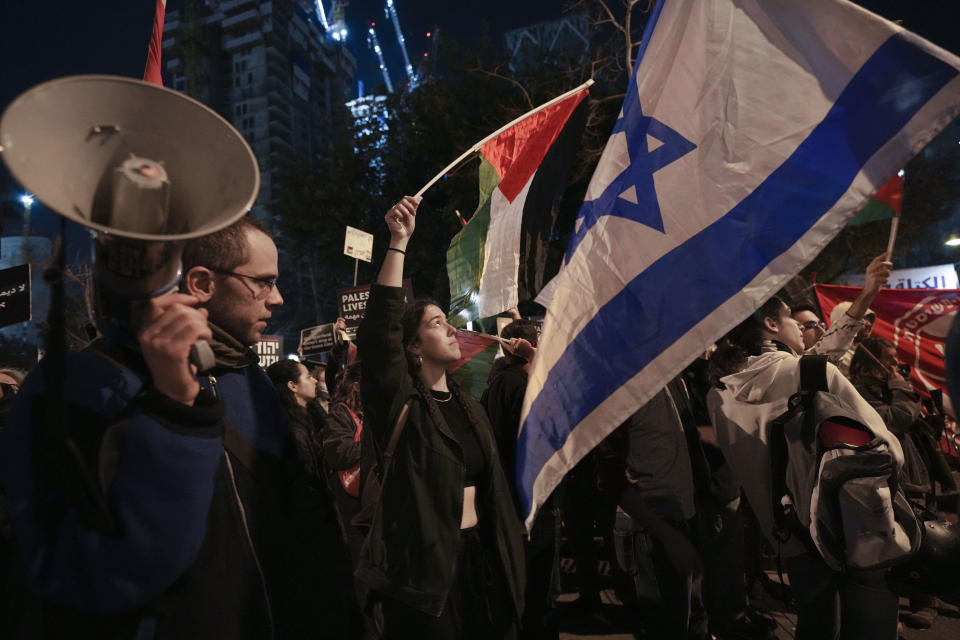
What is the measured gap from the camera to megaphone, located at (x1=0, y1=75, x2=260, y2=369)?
104 cm

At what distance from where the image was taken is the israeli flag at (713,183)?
6.21ft

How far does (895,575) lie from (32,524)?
2723 millimetres

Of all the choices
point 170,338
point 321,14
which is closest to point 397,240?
point 170,338

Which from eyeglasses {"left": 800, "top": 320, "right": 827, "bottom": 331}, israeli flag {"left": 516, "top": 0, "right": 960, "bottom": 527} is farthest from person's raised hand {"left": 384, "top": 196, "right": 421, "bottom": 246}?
eyeglasses {"left": 800, "top": 320, "right": 827, "bottom": 331}

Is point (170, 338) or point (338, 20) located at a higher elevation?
point (338, 20)

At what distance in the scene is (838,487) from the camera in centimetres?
249

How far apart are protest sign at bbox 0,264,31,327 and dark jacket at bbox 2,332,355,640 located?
6128mm

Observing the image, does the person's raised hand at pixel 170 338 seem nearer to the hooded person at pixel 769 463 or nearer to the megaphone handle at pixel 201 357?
the megaphone handle at pixel 201 357

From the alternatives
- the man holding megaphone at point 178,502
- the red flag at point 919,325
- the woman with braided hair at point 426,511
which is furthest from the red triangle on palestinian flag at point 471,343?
the red flag at point 919,325

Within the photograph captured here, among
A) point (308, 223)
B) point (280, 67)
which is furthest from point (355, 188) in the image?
point (280, 67)

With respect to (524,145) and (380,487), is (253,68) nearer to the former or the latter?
(524,145)

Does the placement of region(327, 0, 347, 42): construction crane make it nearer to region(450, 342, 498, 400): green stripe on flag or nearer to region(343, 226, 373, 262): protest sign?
region(343, 226, 373, 262): protest sign

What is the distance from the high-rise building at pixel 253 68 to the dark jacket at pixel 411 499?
61.4 meters

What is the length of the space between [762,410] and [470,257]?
232 centimetres
